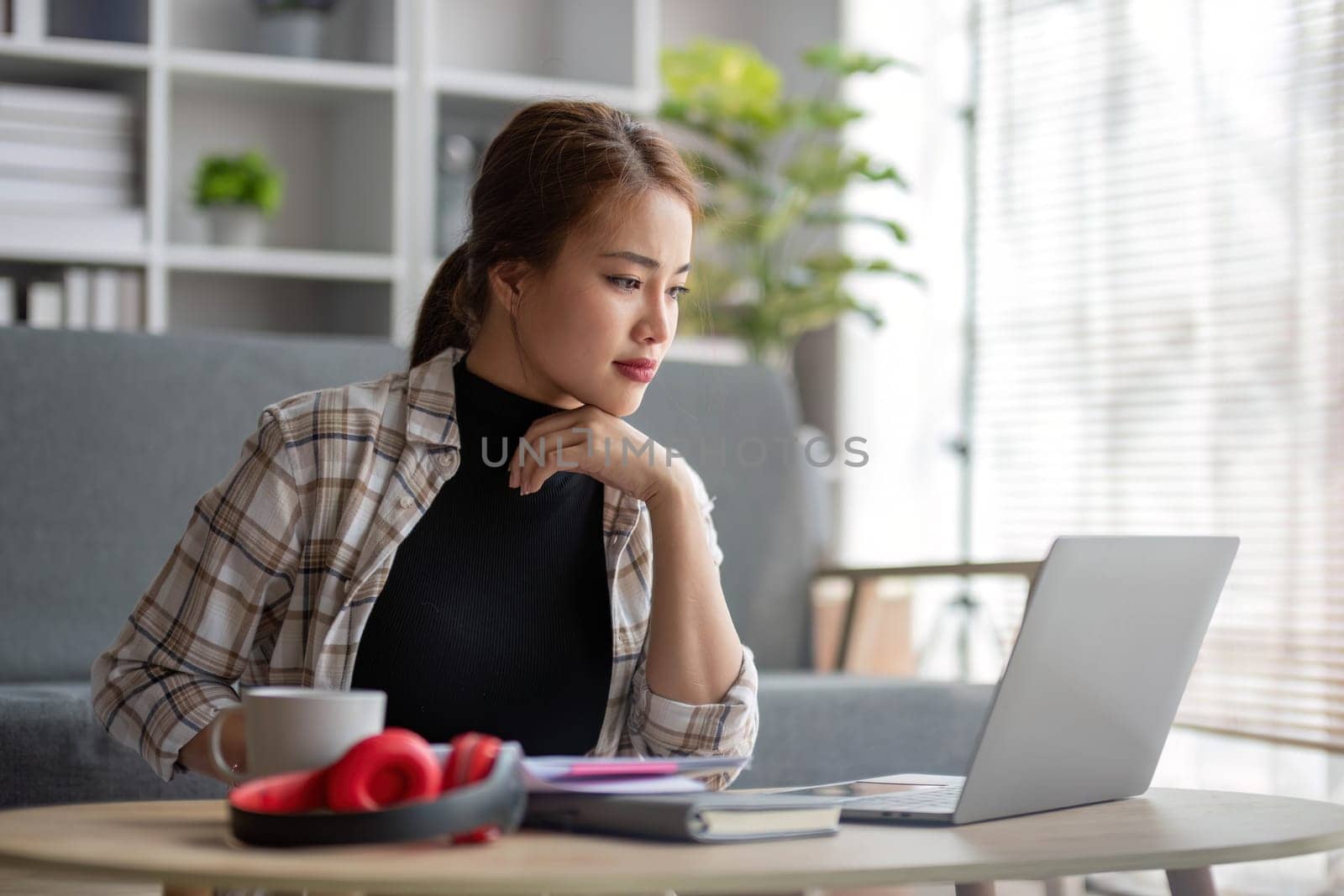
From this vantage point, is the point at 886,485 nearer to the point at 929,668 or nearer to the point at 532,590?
the point at 929,668

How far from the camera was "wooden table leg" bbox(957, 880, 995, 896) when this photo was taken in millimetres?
1043

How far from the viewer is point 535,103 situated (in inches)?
56.1

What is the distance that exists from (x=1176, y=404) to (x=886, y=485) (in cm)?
99

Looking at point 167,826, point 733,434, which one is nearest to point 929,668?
point 733,434

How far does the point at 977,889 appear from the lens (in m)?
1.05

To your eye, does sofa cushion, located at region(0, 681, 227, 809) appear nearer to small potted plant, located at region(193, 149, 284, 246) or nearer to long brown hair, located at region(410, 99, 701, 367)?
long brown hair, located at region(410, 99, 701, 367)

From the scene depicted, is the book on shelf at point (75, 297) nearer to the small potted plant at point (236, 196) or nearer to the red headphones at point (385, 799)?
the small potted plant at point (236, 196)

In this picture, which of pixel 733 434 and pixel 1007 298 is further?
pixel 1007 298

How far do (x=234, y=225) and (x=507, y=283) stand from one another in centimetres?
233

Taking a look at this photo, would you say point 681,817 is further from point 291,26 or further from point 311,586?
point 291,26

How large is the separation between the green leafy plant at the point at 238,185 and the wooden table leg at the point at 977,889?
9.25ft

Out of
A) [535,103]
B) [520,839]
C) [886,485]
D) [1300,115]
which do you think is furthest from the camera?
[886,485]

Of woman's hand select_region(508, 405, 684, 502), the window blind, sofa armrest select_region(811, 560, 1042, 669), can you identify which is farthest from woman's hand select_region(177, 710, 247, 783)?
the window blind

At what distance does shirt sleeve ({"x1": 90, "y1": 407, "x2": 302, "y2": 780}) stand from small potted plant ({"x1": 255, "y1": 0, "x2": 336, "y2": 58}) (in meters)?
2.62
